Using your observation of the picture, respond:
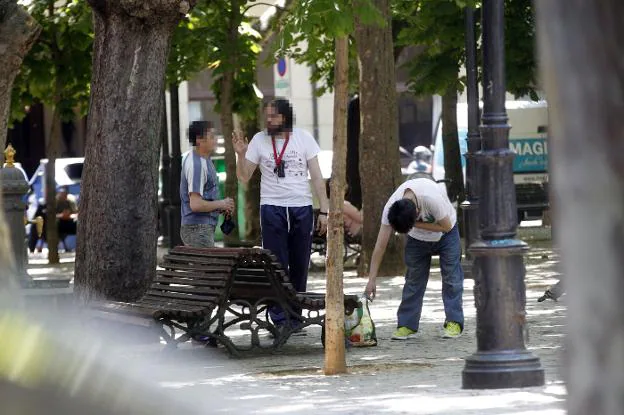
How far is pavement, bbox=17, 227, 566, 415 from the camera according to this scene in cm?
785

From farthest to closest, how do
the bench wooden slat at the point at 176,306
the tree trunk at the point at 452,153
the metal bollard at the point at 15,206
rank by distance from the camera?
the tree trunk at the point at 452,153
the metal bollard at the point at 15,206
the bench wooden slat at the point at 176,306

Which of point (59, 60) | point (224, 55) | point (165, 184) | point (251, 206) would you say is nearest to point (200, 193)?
point (224, 55)

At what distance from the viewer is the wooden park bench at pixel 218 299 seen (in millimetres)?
10984

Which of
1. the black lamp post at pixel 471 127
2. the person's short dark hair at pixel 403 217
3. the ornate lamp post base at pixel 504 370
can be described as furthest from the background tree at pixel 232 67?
the ornate lamp post base at pixel 504 370

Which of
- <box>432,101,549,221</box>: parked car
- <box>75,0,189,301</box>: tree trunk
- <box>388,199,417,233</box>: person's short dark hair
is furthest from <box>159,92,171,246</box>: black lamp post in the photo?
<box>388,199,417,233</box>: person's short dark hair

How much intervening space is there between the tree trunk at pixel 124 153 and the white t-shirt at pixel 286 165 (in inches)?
42.8

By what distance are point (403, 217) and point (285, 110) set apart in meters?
1.42

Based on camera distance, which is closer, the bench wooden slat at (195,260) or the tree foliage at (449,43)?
the bench wooden slat at (195,260)

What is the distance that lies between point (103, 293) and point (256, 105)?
36.3 ft

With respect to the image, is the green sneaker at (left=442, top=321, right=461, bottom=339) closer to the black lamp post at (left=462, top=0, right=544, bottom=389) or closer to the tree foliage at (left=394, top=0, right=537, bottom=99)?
the black lamp post at (left=462, top=0, right=544, bottom=389)

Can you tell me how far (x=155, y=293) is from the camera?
38.5 feet

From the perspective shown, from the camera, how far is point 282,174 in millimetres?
12070

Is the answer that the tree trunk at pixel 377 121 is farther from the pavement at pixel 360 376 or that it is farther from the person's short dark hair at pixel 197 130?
the person's short dark hair at pixel 197 130

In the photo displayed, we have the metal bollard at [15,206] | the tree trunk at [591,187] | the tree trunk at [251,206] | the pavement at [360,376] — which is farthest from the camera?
the tree trunk at [251,206]
